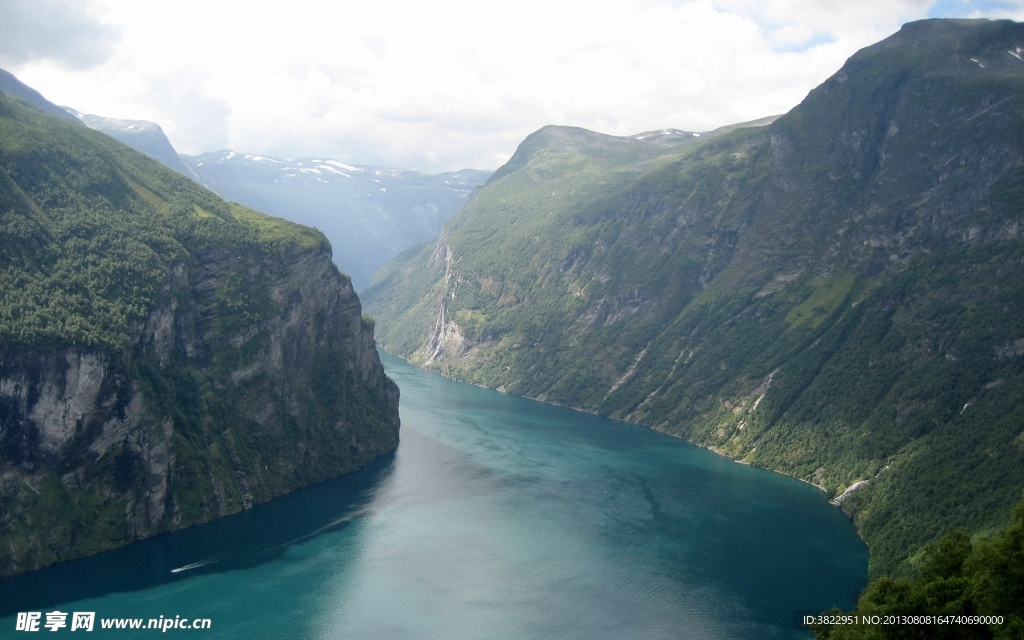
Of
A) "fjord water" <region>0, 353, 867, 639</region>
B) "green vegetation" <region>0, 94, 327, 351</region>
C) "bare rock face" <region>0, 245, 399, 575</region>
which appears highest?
"green vegetation" <region>0, 94, 327, 351</region>

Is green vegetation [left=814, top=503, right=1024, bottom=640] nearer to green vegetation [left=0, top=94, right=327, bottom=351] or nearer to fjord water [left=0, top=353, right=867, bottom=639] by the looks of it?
fjord water [left=0, top=353, right=867, bottom=639]

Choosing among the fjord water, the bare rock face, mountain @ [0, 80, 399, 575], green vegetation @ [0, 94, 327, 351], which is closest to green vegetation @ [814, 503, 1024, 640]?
the fjord water

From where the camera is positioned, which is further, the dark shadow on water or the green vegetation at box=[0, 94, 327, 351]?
the green vegetation at box=[0, 94, 327, 351]

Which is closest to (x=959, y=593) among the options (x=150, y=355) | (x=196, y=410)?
(x=196, y=410)

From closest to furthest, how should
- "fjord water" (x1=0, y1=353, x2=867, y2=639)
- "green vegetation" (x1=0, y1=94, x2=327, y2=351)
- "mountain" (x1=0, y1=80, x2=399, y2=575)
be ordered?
"fjord water" (x1=0, y1=353, x2=867, y2=639), "mountain" (x1=0, y1=80, x2=399, y2=575), "green vegetation" (x1=0, y1=94, x2=327, y2=351)

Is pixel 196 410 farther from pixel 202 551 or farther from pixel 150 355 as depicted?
pixel 202 551

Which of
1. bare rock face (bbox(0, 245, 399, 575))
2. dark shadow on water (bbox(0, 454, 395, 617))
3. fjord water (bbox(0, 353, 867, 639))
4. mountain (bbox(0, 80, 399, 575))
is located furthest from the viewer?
mountain (bbox(0, 80, 399, 575))

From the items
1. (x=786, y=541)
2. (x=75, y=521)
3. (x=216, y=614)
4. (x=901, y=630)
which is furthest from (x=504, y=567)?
(x=901, y=630)
